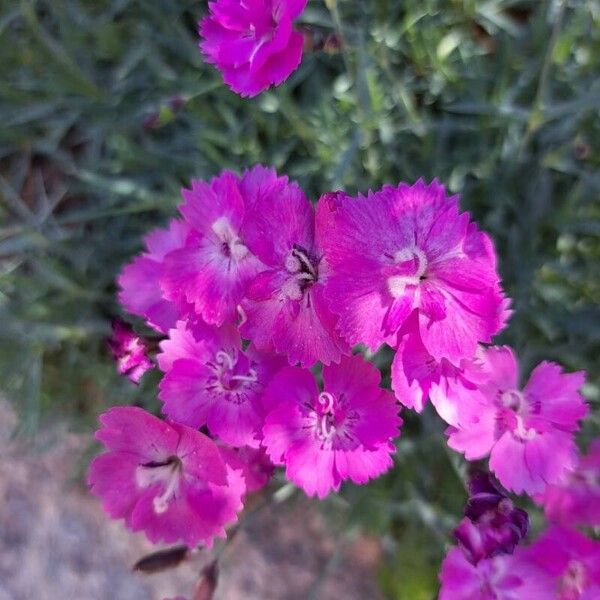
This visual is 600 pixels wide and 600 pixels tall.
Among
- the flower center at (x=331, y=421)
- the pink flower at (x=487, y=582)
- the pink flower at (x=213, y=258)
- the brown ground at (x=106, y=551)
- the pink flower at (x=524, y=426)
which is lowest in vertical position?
the brown ground at (x=106, y=551)

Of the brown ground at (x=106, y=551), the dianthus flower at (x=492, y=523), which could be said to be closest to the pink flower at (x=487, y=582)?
the dianthus flower at (x=492, y=523)

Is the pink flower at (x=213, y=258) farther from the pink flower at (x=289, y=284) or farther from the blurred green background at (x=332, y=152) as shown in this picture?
the blurred green background at (x=332, y=152)

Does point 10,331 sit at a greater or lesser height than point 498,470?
lesser

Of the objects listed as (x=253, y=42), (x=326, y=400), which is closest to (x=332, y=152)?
(x=253, y=42)

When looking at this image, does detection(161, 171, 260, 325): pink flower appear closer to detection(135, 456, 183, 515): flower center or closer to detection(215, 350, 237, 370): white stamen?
detection(215, 350, 237, 370): white stamen

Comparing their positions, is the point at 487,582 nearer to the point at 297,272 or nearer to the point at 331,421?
the point at 331,421

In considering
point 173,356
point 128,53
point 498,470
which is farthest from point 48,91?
point 498,470

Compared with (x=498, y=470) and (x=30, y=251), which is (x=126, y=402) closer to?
(x=30, y=251)
